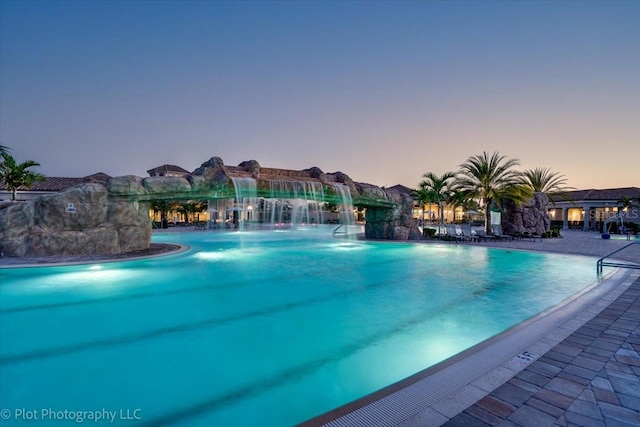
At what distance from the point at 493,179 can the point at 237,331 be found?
2421 cm

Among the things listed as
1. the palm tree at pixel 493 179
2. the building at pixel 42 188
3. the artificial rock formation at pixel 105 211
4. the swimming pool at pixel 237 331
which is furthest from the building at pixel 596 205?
the building at pixel 42 188

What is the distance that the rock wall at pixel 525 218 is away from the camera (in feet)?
82.3

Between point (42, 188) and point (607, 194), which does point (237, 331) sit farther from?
point (607, 194)

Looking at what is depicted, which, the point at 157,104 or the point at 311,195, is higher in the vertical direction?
the point at 157,104

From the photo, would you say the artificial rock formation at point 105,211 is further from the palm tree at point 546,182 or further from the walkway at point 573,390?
the palm tree at point 546,182

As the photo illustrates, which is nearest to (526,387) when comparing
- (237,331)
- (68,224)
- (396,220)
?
(237,331)

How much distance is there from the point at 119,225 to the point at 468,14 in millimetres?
25108

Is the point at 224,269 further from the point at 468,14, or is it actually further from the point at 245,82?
the point at 245,82

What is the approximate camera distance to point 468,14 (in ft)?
62.7

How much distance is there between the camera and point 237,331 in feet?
19.8

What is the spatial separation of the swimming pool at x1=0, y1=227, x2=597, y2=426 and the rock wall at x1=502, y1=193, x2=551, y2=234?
13791mm

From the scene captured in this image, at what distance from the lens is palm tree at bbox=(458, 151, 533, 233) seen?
23.1 metres

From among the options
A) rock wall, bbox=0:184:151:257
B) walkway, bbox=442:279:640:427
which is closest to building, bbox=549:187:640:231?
walkway, bbox=442:279:640:427

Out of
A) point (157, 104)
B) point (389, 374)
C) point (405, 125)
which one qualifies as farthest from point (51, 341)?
point (157, 104)
